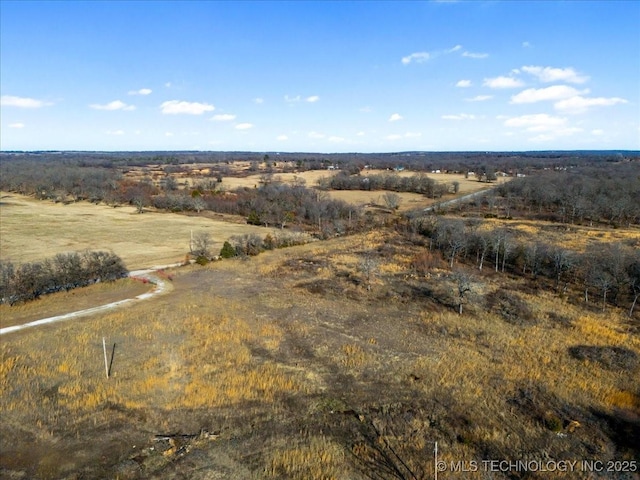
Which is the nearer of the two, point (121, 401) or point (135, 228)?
point (121, 401)

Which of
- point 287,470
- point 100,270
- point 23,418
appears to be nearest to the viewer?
point 287,470

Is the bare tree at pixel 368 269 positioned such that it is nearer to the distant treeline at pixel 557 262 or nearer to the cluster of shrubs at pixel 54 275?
the distant treeline at pixel 557 262

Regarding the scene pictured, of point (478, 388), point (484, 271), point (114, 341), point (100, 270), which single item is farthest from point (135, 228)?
point (478, 388)

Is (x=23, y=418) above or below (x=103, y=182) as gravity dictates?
below

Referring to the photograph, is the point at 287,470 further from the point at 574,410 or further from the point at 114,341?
the point at 114,341

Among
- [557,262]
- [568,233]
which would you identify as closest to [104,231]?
[557,262]
